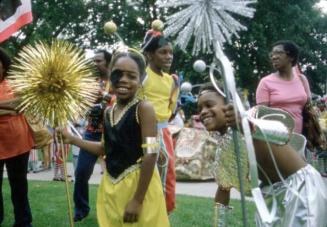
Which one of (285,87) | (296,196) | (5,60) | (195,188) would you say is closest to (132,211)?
(296,196)

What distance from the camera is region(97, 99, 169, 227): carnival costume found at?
3400 mm

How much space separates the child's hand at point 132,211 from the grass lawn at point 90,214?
2305 millimetres

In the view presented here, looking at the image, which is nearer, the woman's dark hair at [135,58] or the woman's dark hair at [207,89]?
the woman's dark hair at [207,89]

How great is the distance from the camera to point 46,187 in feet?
28.8

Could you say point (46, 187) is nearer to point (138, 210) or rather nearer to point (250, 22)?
point (138, 210)

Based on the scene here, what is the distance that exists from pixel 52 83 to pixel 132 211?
3.08 feet

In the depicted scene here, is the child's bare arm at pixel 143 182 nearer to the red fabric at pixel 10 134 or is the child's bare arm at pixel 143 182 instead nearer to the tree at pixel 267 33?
the red fabric at pixel 10 134

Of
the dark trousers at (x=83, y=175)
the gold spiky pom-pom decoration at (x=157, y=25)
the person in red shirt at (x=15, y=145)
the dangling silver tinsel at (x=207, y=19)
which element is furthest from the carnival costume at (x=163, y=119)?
the dangling silver tinsel at (x=207, y=19)

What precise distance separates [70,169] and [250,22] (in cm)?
1154

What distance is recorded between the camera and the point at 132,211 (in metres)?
3.28

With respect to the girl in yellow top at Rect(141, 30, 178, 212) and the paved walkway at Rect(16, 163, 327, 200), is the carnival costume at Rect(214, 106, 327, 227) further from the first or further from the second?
the paved walkway at Rect(16, 163, 327, 200)

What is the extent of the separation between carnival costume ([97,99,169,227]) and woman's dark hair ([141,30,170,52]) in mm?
1343

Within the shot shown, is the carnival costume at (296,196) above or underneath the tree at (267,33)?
underneath

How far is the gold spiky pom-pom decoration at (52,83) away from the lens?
139 inches
